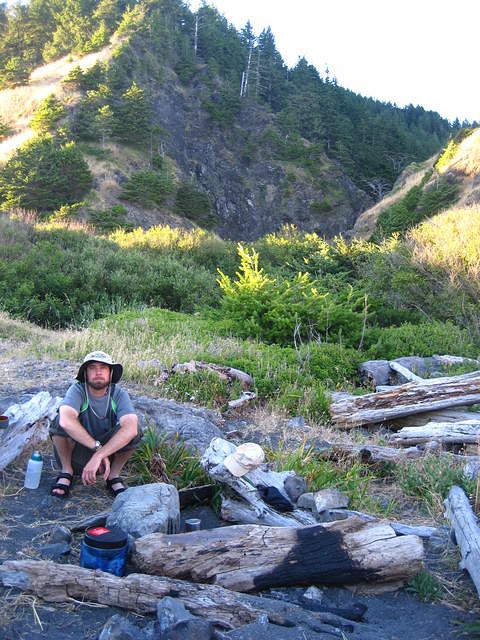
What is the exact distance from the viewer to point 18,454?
4855 mm

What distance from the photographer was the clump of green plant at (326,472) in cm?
500

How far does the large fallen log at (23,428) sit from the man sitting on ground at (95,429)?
315 mm

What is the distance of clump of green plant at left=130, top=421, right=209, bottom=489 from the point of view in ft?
16.1

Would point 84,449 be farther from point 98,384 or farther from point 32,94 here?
point 32,94

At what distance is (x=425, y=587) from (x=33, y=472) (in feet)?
9.51

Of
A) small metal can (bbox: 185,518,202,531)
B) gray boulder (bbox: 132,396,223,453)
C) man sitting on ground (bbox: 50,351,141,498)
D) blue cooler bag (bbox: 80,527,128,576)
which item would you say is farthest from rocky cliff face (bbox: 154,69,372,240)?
blue cooler bag (bbox: 80,527,128,576)

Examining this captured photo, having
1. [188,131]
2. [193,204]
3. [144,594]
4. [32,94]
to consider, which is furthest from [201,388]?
[188,131]

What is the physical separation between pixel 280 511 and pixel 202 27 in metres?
71.9

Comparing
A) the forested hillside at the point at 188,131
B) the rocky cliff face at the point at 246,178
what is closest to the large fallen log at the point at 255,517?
the forested hillside at the point at 188,131

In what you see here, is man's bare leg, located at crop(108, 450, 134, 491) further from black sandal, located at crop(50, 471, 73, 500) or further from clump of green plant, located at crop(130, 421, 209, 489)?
black sandal, located at crop(50, 471, 73, 500)

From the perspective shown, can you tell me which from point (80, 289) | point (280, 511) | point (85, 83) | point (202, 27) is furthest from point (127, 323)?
point (202, 27)

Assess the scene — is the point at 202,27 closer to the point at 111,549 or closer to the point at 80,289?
the point at 80,289

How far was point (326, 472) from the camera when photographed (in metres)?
5.21

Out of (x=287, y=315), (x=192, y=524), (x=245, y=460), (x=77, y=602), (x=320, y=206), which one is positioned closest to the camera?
(x=77, y=602)
